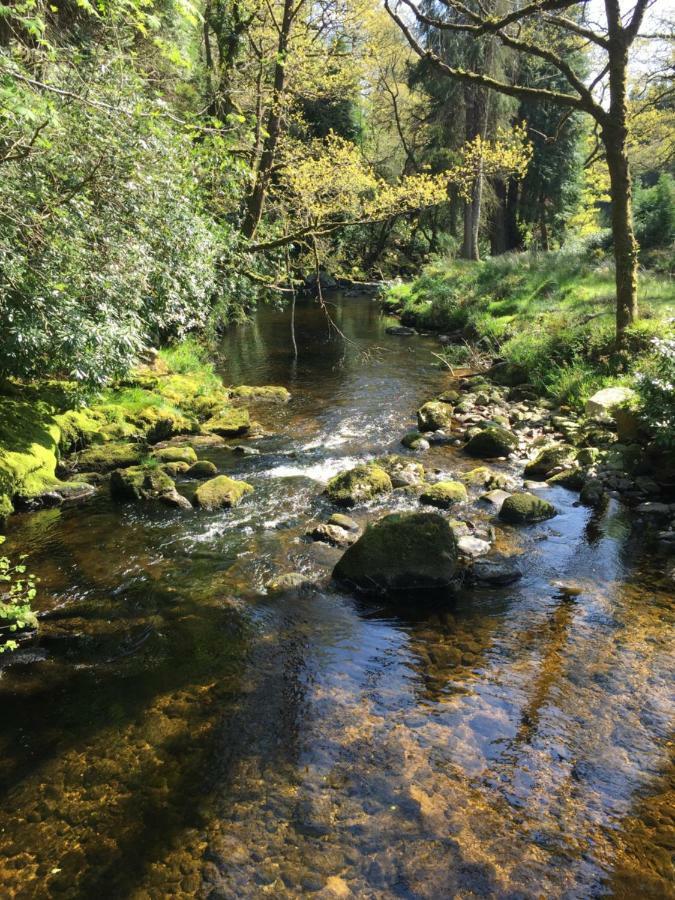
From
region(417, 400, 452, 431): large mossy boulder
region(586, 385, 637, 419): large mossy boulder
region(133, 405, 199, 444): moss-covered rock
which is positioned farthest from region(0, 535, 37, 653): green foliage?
region(586, 385, 637, 419): large mossy boulder

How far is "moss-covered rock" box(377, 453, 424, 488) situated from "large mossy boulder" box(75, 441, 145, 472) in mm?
4524

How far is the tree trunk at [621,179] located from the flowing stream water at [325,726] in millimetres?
6195

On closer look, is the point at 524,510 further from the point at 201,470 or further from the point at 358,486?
the point at 201,470

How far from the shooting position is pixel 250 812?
3.87 m

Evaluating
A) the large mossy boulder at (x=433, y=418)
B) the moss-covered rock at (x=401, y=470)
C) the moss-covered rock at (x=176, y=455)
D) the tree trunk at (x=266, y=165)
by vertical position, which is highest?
the tree trunk at (x=266, y=165)

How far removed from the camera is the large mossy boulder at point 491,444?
10.7m

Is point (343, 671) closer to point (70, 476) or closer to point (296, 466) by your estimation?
point (296, 466)

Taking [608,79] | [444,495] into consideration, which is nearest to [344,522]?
[444,495]

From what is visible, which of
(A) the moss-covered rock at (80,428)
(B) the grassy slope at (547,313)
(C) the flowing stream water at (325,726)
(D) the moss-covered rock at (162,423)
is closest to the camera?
(C) the flowing stream water at (325,726)

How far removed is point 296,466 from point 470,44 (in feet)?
83.4

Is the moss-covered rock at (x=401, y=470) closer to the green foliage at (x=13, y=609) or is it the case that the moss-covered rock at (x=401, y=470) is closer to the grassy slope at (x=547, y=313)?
the grassy slope at (x=547, y=313)

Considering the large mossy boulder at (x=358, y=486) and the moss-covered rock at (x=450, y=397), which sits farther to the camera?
the moss-covered rock at (x=450, y=397)

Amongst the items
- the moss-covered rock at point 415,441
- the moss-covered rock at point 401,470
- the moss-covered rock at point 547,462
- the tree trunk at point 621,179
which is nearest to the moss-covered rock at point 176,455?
the moss-covered rock at point 401,470

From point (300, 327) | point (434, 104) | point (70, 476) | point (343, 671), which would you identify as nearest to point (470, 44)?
point (434, 104)
